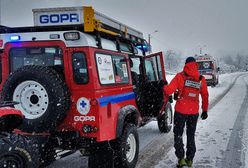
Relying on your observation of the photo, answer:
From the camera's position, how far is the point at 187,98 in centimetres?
602

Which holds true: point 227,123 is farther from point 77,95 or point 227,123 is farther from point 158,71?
point 77,95

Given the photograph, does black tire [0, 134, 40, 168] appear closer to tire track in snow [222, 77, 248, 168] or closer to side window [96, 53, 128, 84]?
side window [96, 53, 128, 84]

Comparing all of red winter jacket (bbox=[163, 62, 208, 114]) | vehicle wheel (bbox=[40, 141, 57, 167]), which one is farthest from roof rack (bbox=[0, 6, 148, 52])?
vehicle wheel (bbox=[40, 141, 57, 167])

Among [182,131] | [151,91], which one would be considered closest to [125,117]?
[182,131]

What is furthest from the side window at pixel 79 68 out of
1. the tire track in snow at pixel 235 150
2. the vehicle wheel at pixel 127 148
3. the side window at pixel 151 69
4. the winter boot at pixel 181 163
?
the side window at pixel 151 69

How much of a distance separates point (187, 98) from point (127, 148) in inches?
52.1

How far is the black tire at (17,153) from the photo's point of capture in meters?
3.96

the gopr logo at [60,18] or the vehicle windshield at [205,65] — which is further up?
the gopr logo at [60,18]

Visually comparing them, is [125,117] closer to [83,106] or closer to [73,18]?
[83,106]

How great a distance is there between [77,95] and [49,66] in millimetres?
670

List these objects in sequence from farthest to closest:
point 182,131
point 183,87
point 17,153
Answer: point 182,131 < point 183,87 < point 17,153

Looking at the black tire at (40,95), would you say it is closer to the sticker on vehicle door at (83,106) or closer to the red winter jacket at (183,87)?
the sticker on vehicle door at (83,106)

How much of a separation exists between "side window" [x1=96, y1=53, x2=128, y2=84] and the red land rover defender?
0.6 inches

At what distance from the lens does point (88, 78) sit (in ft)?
16.8
